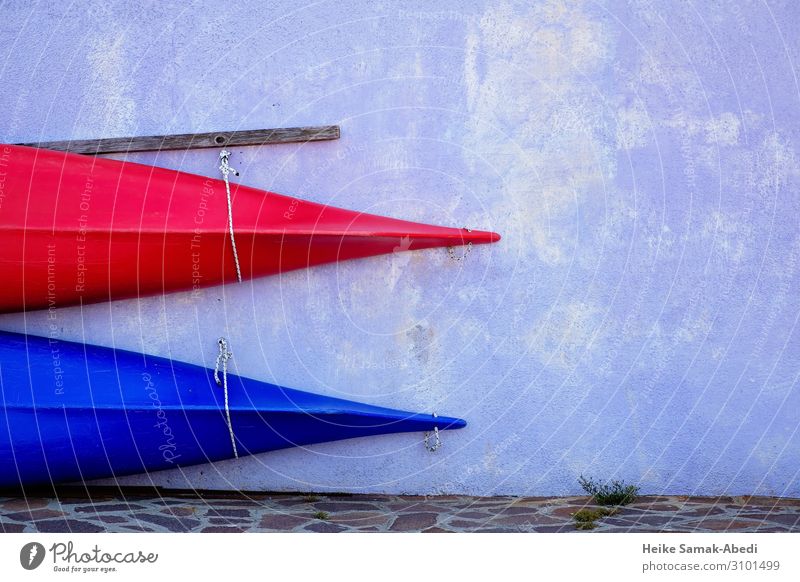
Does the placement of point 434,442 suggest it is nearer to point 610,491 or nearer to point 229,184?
point 610,491

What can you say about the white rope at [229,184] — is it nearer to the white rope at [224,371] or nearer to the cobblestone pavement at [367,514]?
the white rope at [224,371]

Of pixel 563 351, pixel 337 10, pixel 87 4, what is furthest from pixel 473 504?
pixel 87 4

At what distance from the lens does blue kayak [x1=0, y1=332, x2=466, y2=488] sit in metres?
4.16

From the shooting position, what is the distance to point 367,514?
4.11 m

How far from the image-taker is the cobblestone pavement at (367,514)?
3824 millimetres

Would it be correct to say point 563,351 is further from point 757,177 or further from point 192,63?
point 192,63

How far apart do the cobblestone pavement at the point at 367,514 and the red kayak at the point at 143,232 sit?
3.08 feet

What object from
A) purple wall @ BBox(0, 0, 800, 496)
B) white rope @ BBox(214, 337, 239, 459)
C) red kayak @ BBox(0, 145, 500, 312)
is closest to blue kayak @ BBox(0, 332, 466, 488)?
white rope @ BBox(214, 337, 239, 459)

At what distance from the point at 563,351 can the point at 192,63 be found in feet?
7.07

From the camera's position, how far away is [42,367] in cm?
424

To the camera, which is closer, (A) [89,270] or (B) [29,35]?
(A) [89,270]
